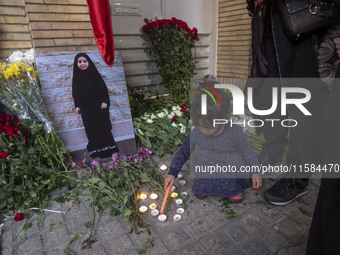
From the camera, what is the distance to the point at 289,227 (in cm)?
168

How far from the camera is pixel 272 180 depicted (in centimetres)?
229

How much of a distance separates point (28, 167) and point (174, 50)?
8.26 feet

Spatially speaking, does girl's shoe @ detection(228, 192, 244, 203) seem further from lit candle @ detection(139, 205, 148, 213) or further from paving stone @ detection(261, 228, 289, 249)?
lit candle @ detection(139, 205, 148, 213)

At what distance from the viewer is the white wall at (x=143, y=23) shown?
373 centimetres

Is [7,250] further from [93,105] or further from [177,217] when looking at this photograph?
[93,105]

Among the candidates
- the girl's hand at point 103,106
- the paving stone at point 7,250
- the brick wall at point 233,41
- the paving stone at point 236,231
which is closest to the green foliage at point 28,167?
the paving stone at point 7,250

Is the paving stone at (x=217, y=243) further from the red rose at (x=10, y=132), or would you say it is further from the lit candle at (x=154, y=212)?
the red rose at (x=10, y=132)

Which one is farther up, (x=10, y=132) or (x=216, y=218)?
(x=10, y=132)

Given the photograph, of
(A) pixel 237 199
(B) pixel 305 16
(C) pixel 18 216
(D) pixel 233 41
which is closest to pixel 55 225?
(C) pixel 18 216

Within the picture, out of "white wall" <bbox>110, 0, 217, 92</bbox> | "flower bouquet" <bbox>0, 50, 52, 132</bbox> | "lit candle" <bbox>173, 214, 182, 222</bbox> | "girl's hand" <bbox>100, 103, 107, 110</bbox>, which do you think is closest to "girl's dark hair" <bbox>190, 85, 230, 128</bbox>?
"lit candle" <bbox>173, 214, 182, 222</bbox>

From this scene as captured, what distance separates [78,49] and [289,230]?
8.63 ft

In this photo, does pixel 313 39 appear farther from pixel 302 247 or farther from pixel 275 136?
pixel 302 247

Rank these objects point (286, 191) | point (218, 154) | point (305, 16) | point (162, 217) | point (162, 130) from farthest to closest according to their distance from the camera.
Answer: point (162, 130), point (218, 154), point (286, 191), point (162, 217), point (305, 16)

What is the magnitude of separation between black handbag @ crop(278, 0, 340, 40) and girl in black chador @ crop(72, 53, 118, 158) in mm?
1860
